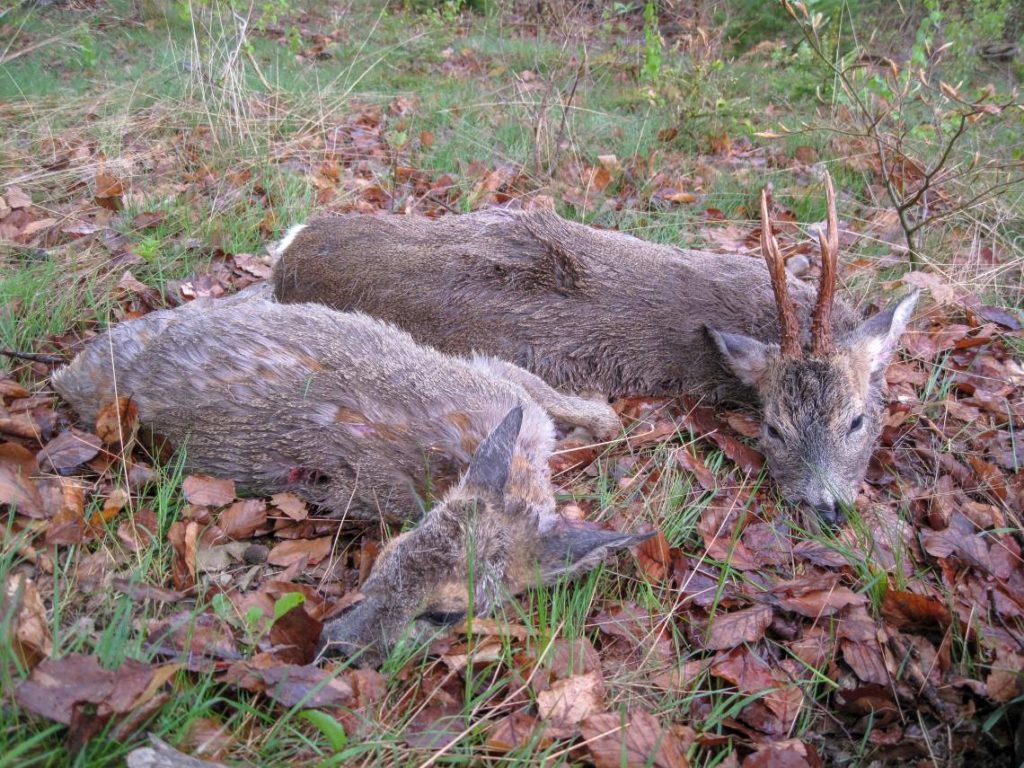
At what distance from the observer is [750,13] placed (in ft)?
32.1

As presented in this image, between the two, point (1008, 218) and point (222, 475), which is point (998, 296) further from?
point (222, 475)

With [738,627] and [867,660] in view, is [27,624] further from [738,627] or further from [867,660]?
Answer: [867,660]

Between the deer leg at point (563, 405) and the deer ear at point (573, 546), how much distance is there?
1.10 metres

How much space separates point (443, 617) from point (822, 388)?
7.35ft

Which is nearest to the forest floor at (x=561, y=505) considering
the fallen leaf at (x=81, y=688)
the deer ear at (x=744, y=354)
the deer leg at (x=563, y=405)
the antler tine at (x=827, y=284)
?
the fallen leaf at (x=81, y=688)

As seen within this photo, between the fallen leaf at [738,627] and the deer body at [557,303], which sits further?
the deer body at [557,303]

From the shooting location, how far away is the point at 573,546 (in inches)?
113

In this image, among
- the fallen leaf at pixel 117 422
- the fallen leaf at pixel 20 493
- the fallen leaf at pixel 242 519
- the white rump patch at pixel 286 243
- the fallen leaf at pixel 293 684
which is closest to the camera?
the fallen leaf at pixel 293 684

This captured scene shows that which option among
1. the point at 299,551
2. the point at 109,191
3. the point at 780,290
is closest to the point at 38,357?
the point at 299,551

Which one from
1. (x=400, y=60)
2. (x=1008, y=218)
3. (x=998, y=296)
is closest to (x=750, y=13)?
Answer: (x=400, y=60)

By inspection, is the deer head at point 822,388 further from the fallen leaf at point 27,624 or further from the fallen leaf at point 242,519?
the fallen leaf at point 27,624

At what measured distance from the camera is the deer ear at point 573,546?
9.37 ft

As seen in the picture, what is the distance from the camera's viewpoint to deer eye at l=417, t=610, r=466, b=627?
271cm

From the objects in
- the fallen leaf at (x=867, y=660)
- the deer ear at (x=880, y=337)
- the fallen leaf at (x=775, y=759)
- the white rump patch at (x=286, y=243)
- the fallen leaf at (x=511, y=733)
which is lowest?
the fallen leaf at (x=775, y=759)
